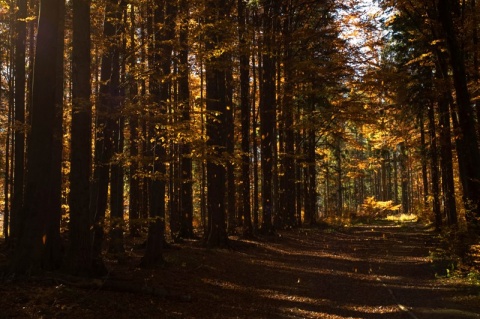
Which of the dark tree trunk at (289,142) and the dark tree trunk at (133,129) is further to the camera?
the dark tree trunk at (289,142)

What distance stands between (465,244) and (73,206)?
10382 millimetres

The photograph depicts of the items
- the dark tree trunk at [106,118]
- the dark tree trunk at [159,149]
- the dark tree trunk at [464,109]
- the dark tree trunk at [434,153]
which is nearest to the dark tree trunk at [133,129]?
the dark tree trunk at [106,118]

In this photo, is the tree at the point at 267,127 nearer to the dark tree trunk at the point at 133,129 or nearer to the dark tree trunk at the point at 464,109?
the dark tree trunk at the point at 133,129

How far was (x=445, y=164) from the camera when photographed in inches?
770

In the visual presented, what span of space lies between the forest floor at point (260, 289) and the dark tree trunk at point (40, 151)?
0.58 metres

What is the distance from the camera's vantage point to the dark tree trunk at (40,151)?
26.8 feet

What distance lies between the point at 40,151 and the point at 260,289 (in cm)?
633

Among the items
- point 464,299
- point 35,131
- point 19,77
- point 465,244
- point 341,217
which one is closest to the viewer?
point 35,131

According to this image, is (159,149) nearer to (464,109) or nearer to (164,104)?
(164,104)

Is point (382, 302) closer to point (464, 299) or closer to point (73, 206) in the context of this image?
point (464, 299)

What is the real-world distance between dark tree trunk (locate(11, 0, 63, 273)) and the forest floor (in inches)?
22.7

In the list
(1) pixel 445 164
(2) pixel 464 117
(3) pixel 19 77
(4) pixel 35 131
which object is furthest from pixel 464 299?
(3) pixel 19 77

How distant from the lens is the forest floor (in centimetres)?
754

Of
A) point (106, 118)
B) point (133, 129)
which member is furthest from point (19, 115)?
point (106, 118)
